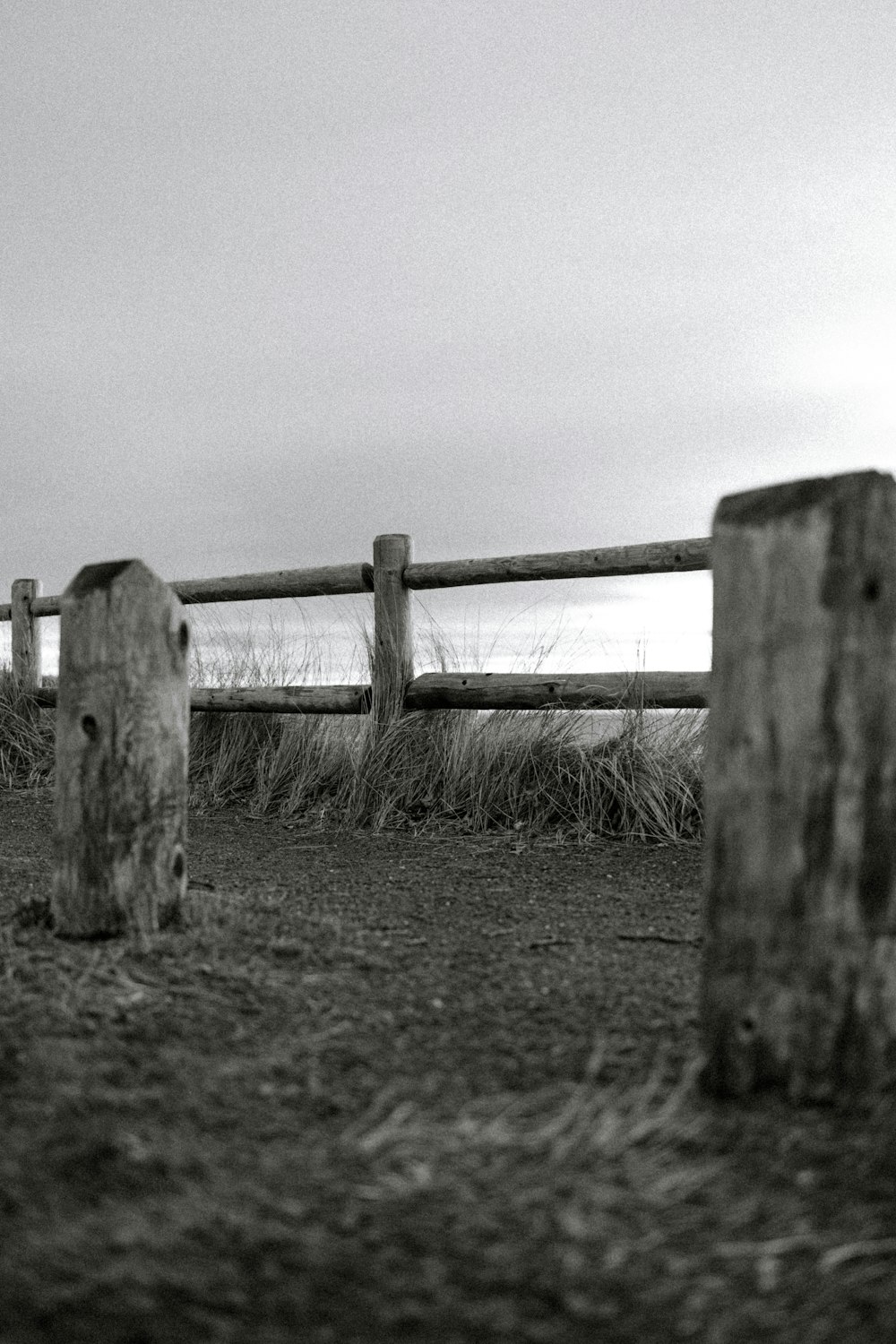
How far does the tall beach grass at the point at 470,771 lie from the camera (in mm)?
5941

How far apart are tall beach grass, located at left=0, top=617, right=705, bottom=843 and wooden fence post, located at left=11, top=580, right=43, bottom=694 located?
7.55 feet

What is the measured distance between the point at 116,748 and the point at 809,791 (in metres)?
1.96

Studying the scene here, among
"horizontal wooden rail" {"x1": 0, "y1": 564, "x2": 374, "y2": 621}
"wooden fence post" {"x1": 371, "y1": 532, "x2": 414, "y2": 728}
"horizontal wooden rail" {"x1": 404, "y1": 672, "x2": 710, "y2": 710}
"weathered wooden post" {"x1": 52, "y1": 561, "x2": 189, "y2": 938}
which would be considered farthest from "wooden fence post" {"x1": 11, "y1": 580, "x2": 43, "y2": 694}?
"weathered wooden post" {"x1": 52, "y1": 561, "x2": 189, "y2": 938}

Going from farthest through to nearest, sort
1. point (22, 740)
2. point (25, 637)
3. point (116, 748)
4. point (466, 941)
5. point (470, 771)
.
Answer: point (25, 637) → point (22, 740) → point (470, 771) → point (466, 941) → point (116, 748)

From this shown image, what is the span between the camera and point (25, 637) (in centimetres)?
912

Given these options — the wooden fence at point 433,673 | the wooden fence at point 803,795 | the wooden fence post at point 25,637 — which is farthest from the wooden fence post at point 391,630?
the wooden fence at point 803,795

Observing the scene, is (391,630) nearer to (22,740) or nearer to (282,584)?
(282,584)

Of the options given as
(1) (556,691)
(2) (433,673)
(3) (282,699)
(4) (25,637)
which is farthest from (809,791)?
(4) (25,637)

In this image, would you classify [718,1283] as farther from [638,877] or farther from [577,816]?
[577,816]

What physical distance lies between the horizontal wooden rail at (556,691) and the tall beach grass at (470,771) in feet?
0.23

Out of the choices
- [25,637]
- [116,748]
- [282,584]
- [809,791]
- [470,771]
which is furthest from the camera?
[25,637]

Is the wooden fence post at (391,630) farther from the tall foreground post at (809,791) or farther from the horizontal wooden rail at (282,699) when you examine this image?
the tall foreground post at (809,791)

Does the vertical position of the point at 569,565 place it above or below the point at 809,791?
above

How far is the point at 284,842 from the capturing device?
597cm
